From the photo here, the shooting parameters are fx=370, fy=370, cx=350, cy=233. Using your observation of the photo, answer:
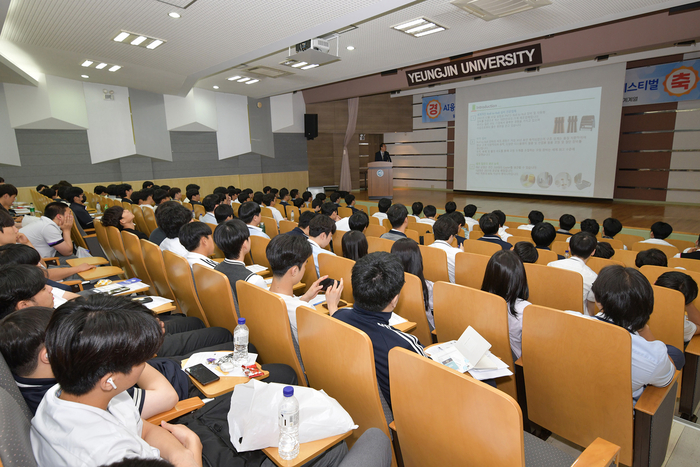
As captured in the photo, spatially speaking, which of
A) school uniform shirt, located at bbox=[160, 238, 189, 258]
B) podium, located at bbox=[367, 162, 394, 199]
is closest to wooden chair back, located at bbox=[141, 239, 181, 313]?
school uniform shirt, located at bbox=[160, 238, 189, 258]

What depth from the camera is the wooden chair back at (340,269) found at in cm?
284

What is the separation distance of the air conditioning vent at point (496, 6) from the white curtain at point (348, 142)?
849 centimetres

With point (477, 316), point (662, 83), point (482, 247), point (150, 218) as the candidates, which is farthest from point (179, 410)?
point (662, 83)

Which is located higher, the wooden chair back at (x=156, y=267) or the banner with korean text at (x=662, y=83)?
the banner with korean text at (x=662, y=83)

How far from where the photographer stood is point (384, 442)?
1285mm

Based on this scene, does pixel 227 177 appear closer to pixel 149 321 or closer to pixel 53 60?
pixel 53 60

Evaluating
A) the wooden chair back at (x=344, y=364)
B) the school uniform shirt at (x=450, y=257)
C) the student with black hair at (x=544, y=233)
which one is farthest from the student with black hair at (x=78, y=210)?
the student with black hair at (x=544, y=233)

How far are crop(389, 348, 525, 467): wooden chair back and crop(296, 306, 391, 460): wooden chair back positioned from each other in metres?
0.09

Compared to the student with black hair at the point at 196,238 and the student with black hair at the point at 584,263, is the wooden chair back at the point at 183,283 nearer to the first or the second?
the student with black hair at the point at 196,238

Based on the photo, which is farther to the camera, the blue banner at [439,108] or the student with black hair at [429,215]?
the blue banner at [439,108]

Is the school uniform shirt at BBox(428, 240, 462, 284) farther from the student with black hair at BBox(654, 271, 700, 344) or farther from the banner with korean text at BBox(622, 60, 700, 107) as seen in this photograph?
the banner with korean text at BBox(622, 60, 700, 107)

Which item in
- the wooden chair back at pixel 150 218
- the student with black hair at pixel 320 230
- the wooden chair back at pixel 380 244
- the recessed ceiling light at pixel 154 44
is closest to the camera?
the student with black hair at pixel 320 230

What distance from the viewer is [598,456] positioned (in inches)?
48.8

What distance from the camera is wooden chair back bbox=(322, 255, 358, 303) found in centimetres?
284
